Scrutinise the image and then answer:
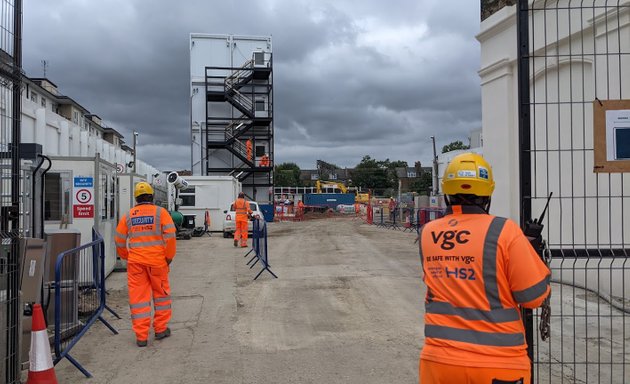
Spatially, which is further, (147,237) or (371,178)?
(371,178)

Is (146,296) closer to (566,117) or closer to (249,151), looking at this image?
(566,117)

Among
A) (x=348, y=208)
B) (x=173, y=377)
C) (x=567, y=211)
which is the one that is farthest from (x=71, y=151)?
(x=348, y=208)

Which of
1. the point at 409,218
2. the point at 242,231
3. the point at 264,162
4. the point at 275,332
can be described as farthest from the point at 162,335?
the point at 264,162

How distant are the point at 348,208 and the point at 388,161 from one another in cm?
7031

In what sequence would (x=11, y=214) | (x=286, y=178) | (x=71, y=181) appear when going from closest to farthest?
(x=11, y=214), (x=71, y=181), (x=286, y=178)

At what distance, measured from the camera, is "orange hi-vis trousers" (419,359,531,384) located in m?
2.34

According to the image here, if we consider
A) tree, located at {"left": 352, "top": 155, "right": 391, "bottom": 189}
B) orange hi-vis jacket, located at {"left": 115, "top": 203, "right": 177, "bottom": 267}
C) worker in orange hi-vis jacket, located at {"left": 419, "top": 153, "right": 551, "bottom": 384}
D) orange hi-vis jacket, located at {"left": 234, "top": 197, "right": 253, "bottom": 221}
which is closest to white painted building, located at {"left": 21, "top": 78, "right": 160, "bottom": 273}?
orange hi-vis jacket, located at {"left": 115, "top": 203, "right": 177, "bottom": 267}

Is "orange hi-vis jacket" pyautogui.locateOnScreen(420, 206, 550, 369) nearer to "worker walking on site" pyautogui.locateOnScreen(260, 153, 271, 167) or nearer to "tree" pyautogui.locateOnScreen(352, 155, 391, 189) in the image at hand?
"worker walking on site" pyautogui.locateOnScreen(260, 153, 271, 167)

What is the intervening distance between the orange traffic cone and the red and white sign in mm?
5908

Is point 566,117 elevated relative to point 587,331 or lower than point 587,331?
elevated

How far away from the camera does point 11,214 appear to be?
4273mm

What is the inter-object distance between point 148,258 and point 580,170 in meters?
6.58

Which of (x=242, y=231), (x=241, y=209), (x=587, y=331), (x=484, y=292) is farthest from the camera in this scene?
(x=242, y=231)

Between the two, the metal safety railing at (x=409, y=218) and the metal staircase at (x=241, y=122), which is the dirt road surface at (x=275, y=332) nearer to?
the metal safety railing at (x=409, y=218)
